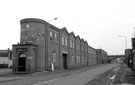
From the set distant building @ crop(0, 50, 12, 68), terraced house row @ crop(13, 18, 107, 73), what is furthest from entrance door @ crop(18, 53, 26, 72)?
distant building @ crop(0, 50, 12, 68)

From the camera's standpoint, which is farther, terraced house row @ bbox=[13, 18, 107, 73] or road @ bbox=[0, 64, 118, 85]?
terraced house row @ bbox=[13, 18, 107, 73]

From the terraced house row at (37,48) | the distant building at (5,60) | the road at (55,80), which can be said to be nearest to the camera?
the road at (55,80)

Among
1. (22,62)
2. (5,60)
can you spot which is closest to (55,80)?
(22,62)

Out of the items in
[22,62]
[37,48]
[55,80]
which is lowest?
[55,80]

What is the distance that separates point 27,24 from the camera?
35.4 metres

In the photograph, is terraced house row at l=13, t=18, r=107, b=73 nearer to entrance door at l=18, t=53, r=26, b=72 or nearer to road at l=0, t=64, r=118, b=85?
entrance door at l=18, t=53, r=26, b=72

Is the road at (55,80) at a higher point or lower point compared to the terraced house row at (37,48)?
lower

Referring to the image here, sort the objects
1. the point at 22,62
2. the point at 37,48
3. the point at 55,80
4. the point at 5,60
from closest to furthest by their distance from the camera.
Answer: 1. the point at 55,80
2. the point at 22,62
3. the point at 37,48
4. the point at 5,60

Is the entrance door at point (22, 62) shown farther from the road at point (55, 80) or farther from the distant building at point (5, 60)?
the distant building at point (5, 60)

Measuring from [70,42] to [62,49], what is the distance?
8.75 metres

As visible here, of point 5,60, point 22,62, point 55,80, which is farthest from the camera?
point 5,60

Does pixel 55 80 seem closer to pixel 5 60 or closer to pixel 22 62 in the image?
pixel 22 62

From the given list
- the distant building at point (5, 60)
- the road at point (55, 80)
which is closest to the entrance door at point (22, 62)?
the road at point (55, 80)

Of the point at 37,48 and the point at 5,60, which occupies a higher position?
the point at 37,48
